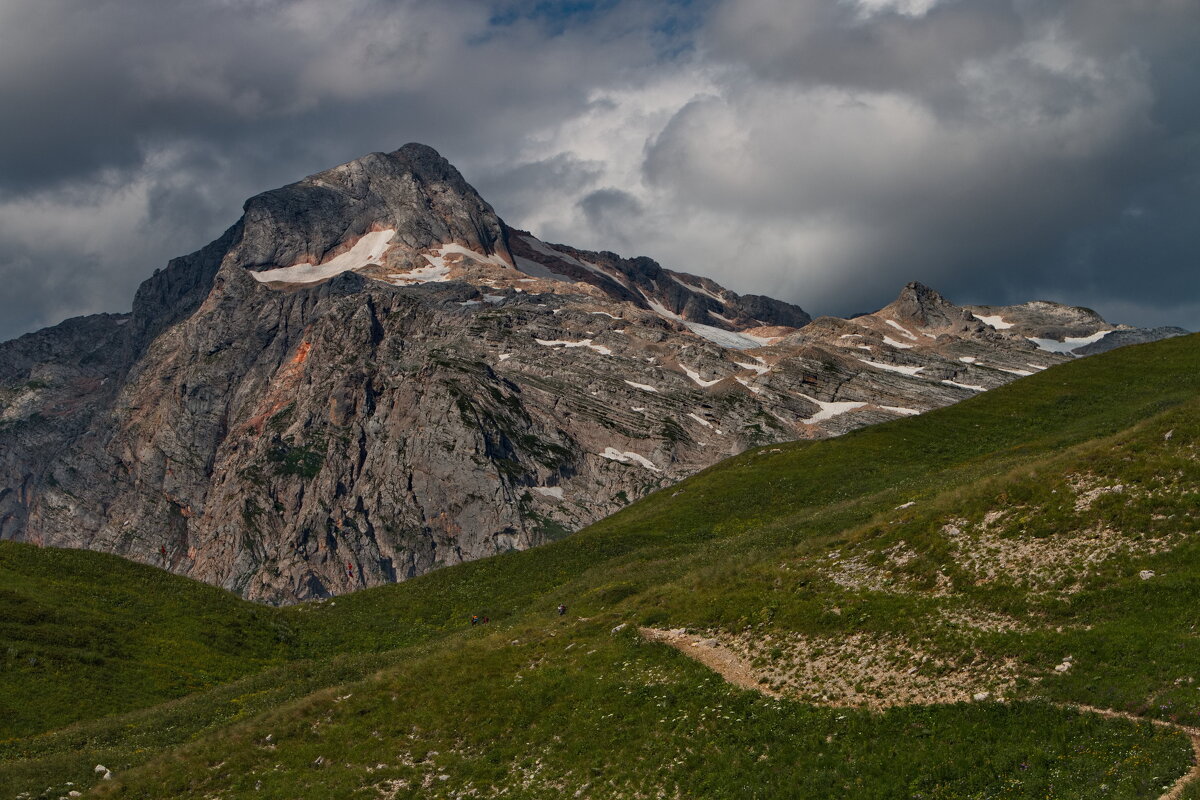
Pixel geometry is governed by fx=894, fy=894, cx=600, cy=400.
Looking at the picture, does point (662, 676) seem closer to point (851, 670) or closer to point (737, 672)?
point (737, 672)

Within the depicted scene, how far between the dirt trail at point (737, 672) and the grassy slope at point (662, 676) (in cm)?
45

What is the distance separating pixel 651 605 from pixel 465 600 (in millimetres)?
28153

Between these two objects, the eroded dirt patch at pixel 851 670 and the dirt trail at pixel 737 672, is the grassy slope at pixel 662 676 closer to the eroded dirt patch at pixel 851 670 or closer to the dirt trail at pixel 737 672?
the dirt trail at pixel 737 672

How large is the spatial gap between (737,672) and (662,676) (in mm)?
3074

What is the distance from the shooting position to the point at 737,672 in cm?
3528

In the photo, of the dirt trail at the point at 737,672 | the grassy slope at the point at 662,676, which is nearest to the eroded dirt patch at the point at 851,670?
the dirt trail at the point at 737,672

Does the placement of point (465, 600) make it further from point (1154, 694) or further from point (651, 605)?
point (1154, 694)

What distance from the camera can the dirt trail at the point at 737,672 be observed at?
22.4m

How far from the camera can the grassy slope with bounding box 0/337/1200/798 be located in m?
26.7

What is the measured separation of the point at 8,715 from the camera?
44469mm

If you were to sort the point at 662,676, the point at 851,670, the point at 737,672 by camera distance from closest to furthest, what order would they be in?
the point at 851,670, the point at 737,672, the point at 662,676

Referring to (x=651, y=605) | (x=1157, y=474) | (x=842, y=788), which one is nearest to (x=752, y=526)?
(x=651, y=605)

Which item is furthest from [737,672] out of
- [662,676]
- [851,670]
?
[851,670]

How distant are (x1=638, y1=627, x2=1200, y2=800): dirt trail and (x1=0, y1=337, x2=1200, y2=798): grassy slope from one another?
1.49 ft
